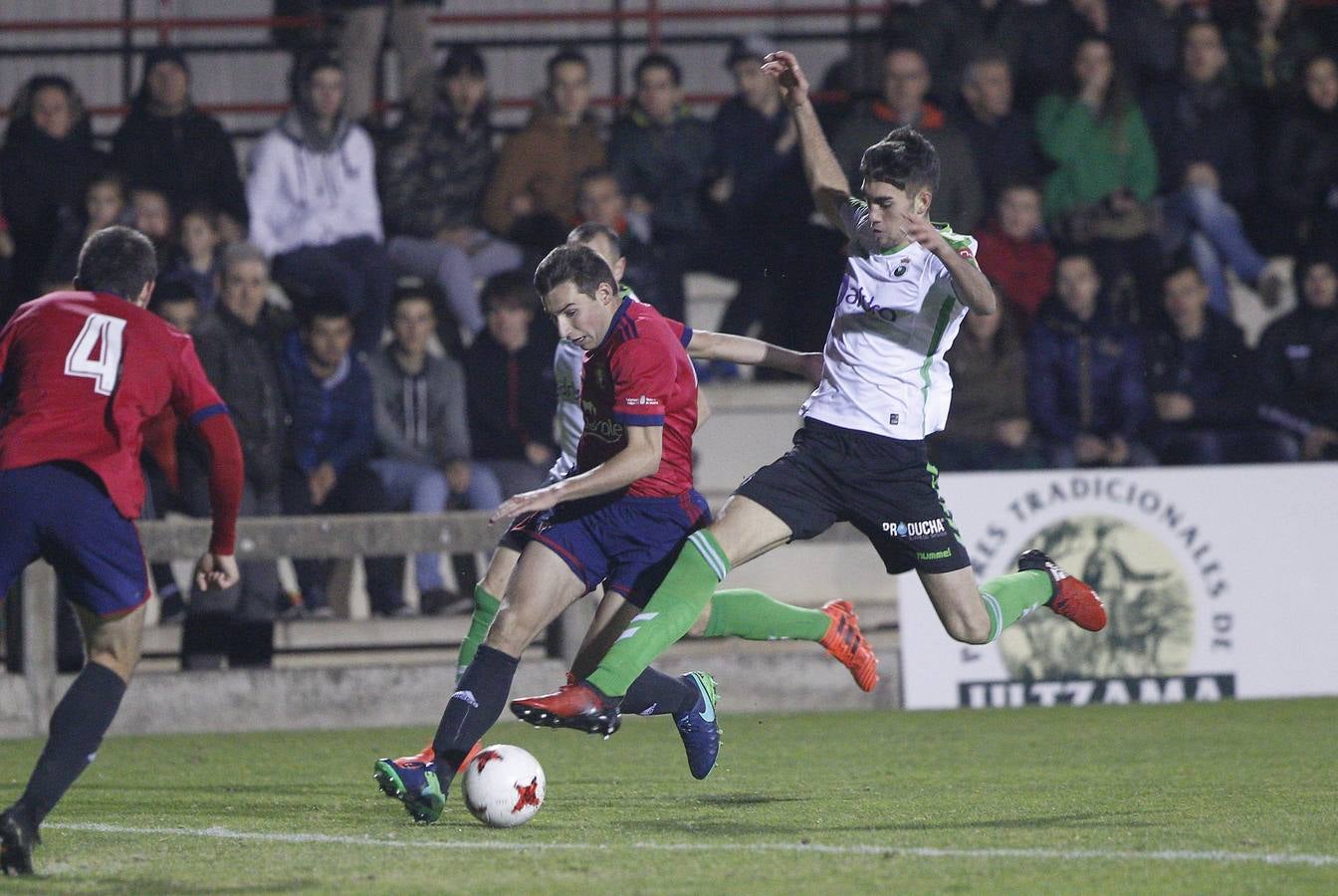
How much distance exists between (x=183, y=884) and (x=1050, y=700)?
22.7 feet

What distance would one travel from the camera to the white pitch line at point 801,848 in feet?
17.9

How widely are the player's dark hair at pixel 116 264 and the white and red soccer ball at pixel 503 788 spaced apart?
1.79m

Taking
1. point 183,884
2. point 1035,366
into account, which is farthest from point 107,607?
point 1035,366

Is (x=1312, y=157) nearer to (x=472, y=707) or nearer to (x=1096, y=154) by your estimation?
(x=1096, y=154)

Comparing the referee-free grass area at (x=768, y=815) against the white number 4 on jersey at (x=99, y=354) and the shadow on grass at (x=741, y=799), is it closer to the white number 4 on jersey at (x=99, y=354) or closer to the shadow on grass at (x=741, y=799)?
the shadow on grass at (x=741, y=799)

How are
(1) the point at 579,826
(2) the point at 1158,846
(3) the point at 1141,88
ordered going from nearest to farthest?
(2) the point at 1158,846, (1) the point at 579,826, (3) the point at 1141,88

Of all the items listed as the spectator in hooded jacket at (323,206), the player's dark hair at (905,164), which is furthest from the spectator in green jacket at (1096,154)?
the player's dark hair at (905,164)

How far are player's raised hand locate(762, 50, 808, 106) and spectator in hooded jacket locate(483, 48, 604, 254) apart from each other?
551cm

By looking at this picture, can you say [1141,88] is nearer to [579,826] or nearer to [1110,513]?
[1110,513]

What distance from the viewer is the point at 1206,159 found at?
1388 cm

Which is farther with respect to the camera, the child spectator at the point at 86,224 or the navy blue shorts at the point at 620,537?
the child spectator at the point at 86,224

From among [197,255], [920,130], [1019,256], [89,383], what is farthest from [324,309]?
[89,383]

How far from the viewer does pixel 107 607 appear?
224 inches

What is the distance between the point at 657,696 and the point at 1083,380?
584 cm
